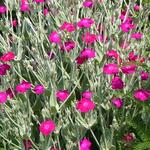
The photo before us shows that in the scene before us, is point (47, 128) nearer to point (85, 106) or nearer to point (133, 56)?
point (85, 106)

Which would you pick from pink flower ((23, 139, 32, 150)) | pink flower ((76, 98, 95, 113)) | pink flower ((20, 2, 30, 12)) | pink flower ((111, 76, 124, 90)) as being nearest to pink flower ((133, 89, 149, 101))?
pink flower ((111, 76, 124, 90))

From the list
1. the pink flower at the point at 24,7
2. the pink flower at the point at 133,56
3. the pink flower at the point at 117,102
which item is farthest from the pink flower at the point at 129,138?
the pink flower at the point at 24,7

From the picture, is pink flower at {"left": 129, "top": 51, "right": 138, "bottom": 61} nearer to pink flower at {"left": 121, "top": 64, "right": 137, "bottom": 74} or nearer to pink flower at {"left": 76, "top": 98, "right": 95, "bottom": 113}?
pink flower at {"left": 121, "top": 64, "right": 137, "bottom": 74}

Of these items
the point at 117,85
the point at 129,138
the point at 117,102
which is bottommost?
the point at 129,138

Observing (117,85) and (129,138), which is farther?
(129,138)

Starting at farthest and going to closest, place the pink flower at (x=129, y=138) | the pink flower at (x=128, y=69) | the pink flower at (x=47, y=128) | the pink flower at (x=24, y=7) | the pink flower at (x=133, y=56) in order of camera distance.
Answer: the pink flower at (x=24, y=7), the pink flower at (x=133, y=56), the pink flower at (x=129, y=138), the pink flower at (x=128, y=69), the pink flower at (x=47, y=128)

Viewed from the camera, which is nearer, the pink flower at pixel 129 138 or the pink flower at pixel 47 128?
the pink flower at pixel 47 128

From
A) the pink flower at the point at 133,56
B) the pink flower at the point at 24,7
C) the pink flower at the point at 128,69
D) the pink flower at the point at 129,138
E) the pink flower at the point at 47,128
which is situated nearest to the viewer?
the pink flower at the point at 47,128

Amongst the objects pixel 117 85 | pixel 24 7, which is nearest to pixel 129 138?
pixel 117 85

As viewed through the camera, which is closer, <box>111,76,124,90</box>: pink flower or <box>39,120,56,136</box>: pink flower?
<box>39,120,56,136</box>: pink flower

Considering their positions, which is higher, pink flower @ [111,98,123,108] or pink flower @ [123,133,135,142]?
pink flower @ [111,98,123,108]

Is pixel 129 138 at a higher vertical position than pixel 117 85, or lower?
lower

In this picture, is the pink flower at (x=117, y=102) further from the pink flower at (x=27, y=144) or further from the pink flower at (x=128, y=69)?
the pink flower at (x=27, y=144)

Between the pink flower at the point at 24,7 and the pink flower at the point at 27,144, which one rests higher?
the pink flower at the point at 24,7
